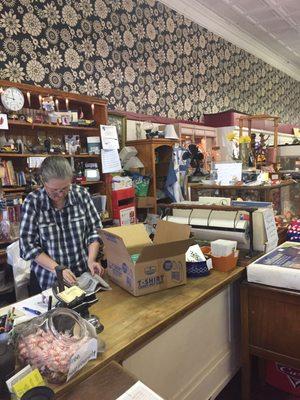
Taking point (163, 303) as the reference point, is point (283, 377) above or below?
below

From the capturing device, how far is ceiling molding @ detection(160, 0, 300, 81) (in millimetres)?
5395

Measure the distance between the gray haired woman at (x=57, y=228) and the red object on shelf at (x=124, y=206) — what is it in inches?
62.7

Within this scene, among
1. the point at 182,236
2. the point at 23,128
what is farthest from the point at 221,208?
the point at 23,128

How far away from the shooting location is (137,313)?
156 cm

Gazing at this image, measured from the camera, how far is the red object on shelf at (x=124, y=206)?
382 centimetres

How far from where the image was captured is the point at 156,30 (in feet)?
16.3

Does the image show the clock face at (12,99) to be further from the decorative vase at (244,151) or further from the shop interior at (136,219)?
the decorative vase at (244,151)

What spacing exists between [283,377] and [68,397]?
67.0 inches

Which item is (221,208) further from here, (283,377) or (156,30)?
(156,30)

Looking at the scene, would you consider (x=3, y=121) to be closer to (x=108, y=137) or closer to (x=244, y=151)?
(x=108, y=137)

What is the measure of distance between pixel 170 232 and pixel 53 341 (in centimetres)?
102

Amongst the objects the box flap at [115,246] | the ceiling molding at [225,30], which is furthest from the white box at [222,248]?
the ceiling molding at [225,30]

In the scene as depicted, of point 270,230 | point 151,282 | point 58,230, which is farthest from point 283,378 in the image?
point 58,230

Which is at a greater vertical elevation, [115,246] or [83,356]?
[115,246]
